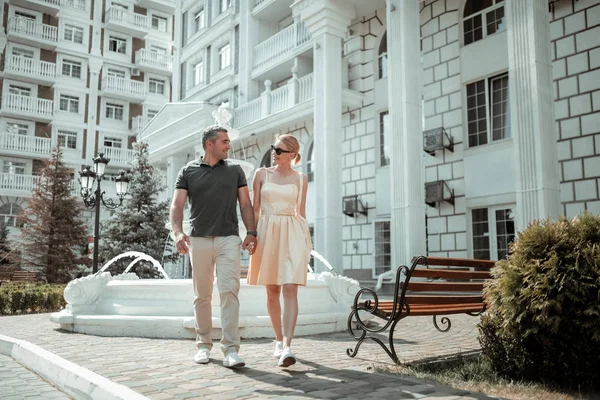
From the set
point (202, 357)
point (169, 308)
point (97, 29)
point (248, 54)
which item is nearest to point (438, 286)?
point (202, 357)

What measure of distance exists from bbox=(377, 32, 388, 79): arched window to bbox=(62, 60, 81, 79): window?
28.3 meters

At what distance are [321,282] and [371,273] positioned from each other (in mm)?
10555

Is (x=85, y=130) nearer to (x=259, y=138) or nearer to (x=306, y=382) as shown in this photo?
(x=259, y=138)

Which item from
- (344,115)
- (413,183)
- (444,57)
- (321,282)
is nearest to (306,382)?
(321,282)

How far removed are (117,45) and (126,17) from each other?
2.17m

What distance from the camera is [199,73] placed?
29438 mm

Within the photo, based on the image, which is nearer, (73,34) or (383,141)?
(383,141)

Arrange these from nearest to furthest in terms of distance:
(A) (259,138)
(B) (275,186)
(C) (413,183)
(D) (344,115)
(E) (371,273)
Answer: (B) (275,186) → (C) (413,183) → (E) (371,273) → (D) (344,115) → (A) (259,138)

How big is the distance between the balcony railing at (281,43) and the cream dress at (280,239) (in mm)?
16330

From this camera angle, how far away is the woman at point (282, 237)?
4934 mm

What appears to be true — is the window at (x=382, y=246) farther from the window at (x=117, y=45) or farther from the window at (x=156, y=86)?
the window at (x=117, y=45)

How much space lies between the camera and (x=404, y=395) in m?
3.73

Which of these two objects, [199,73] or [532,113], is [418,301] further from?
[199,73]

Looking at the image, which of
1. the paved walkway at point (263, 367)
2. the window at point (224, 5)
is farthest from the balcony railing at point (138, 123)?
the paved walkway at point (263, 367)
